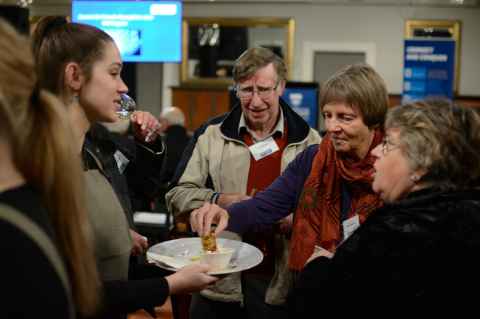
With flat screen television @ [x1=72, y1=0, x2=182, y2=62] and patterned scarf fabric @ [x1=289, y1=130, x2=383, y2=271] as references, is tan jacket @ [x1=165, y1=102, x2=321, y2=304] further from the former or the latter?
flat screen television @ [x1=72, y1=0, x2=182, y2=62]

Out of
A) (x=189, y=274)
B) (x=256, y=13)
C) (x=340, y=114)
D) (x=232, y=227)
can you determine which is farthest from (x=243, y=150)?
(x=256, y=13)

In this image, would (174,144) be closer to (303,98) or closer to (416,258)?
(303,98)

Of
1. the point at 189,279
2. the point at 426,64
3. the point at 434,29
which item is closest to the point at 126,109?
the point at 189,279

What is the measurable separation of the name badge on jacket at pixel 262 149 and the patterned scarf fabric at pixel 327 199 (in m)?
0.36

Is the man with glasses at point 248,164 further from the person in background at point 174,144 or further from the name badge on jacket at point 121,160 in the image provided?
A: the person in background at point 174,144

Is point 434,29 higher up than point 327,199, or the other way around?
point 434,29

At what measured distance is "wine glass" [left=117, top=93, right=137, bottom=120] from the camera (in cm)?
180

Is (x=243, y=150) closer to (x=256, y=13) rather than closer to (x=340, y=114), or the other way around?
(x=340, y=114)

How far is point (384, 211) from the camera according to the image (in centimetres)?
147

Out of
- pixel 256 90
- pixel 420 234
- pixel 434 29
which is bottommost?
pixel 420 234

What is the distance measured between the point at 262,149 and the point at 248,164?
8cm

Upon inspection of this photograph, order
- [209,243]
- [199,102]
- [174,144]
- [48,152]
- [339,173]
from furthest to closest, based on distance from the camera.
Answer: [199,102] → [174,144] → [339,173] → [209,243] → [48,152]

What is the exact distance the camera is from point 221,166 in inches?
95.9

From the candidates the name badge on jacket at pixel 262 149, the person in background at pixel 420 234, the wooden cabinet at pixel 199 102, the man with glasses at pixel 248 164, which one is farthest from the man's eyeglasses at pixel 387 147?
the wooden cabinet at pixel 199 102
